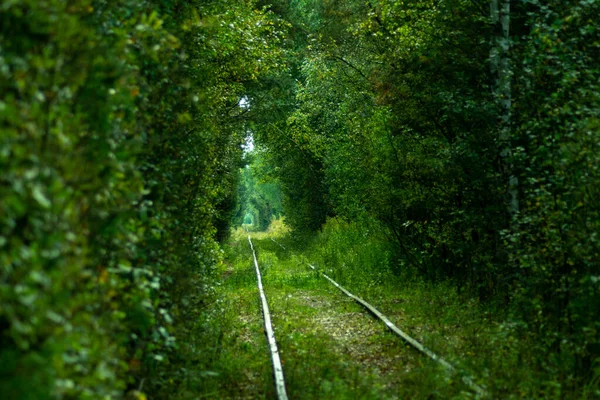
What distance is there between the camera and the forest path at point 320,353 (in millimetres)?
6820

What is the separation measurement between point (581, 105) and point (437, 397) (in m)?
3.61

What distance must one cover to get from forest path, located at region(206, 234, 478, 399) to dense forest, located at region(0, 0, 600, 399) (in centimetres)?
77

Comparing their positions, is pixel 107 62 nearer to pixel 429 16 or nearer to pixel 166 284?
pixel 166 284

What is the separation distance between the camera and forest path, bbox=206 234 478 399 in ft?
22.4

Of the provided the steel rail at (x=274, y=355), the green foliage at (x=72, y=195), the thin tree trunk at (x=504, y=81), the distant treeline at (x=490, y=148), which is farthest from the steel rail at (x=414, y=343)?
the green foliage at (x=72, y=195)

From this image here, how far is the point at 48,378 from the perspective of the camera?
103 inches

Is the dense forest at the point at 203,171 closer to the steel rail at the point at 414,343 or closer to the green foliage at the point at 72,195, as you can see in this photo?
the green foliage at the point at 72,195

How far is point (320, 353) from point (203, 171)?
3126mm

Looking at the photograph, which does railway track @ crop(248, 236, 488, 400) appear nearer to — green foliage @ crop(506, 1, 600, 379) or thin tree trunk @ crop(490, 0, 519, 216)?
green foliage @ crop(506, 1, 600, 379)

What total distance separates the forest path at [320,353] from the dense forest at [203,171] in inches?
30.3

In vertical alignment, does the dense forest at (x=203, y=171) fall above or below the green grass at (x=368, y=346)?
above

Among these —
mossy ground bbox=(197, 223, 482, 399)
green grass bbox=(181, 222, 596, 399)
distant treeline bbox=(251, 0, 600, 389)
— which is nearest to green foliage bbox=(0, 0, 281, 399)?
mossy ground bbox=(197, 223, 482, 399)

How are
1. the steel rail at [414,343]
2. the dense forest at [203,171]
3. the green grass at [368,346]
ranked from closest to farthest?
the dense forest at [203,171] → the steel rail at [414,343] → the green grass at [368,346]

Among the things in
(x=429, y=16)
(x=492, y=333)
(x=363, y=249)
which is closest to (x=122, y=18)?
(x=492, y=333)
